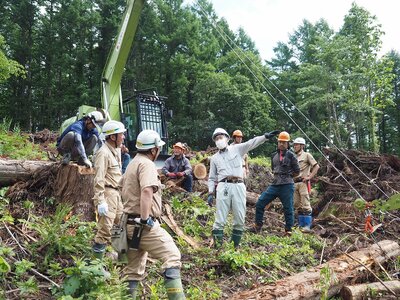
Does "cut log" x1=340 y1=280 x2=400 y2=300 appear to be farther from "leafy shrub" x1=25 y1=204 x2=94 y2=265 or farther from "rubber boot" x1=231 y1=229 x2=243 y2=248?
"leafy shrub" x1=25 y1=204 x2=94 y2=265

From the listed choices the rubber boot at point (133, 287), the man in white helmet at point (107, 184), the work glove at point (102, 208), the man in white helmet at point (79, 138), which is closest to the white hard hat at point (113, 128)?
the man in white helmet at point (107, 184)

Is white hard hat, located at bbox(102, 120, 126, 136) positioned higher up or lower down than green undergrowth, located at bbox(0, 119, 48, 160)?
higher up

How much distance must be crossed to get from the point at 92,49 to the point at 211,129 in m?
13.7

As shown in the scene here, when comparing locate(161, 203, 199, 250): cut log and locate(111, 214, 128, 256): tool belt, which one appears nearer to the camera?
locate(111, 214, 128, 256): tool belt

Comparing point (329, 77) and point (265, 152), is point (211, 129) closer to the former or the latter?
point (265, 152)

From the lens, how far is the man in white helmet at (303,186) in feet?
27.3

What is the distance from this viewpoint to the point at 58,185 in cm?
637

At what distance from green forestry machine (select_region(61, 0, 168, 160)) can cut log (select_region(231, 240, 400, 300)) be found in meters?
7.70

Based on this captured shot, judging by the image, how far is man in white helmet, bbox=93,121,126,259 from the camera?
455 centimetres

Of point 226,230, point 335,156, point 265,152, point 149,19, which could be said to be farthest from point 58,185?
point 149,19

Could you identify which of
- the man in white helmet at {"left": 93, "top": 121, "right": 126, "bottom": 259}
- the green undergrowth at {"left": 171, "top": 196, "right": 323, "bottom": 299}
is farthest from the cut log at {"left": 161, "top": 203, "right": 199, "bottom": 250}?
the man in white helmet at {"left": 93, "top": 121, "right": 126, "bottom": 259}

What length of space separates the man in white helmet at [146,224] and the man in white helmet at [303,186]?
206 inches

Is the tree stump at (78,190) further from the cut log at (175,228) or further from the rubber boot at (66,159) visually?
the cut log at (175,228)

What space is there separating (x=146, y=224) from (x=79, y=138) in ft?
10.2
